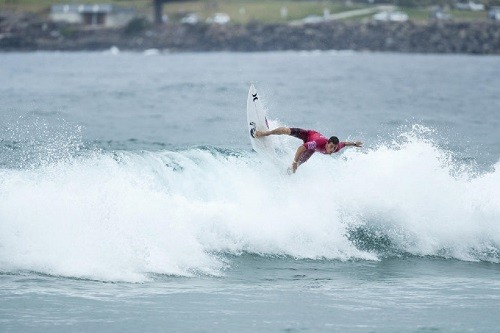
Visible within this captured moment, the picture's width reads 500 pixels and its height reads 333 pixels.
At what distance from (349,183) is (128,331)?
25.2ft

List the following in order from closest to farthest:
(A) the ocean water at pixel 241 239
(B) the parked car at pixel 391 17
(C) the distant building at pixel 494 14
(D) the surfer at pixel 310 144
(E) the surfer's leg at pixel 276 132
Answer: (A) the ocean water at pixel 241 239 < (D) the surfer at pixel 310 144 < (E) the surfer's leg at pixel 276 132 < (C) the distant building at pixel 494 14 < (B) the parked car at pixel 391 17

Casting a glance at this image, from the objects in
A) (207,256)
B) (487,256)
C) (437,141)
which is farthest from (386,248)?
(437,141)

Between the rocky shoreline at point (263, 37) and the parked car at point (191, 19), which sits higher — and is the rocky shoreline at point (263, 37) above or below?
below

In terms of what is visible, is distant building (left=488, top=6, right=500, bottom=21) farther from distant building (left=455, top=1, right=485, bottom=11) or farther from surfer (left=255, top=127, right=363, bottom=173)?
surfer (left=255, top=127, right=363, bottom=173)

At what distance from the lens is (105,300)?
43.5 feet

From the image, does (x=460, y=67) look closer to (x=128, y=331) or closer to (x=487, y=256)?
(x=487, y=256)

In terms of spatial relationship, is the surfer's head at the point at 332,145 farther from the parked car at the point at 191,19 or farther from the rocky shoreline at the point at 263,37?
the parked car at the point at 191,19

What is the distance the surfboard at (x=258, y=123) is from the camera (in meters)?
18.7

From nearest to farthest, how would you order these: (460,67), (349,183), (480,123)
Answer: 1. (349,183)
2. (480,123)
3. (460,67)

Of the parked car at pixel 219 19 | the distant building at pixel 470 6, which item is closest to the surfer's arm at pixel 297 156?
the parked car at pixel 219 19

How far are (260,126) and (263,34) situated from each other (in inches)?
4045

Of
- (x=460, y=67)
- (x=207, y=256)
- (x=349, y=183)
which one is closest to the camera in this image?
(x=207, y=256)

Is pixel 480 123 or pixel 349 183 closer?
pixel 349 183

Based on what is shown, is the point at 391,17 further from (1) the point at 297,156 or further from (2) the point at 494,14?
(1) the point at 297,156
